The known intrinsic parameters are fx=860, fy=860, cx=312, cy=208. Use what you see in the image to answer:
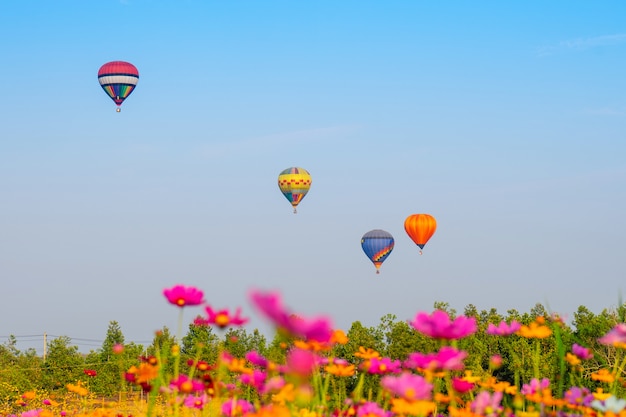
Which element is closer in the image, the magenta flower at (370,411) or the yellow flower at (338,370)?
the magenta flower at (370,411)

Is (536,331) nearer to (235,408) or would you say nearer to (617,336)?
(617,336)

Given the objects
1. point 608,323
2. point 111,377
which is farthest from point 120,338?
point 608,323

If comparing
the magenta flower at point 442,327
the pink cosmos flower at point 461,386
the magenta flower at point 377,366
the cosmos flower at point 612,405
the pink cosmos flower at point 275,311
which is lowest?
the cosmos flower at point 612,405

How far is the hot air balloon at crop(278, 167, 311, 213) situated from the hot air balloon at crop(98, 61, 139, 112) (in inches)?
517

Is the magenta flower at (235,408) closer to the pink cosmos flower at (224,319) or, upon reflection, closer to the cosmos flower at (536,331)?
the pink cosmos flower at (224,319)

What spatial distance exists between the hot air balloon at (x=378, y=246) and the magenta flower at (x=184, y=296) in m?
60.2

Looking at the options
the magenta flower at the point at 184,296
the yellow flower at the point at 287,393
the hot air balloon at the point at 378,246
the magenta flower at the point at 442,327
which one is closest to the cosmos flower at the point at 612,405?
the magenta flower at the point at 442,327

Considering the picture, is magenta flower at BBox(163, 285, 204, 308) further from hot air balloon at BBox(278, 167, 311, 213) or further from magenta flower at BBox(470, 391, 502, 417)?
hot air balloon at BBox(278, 167, 311, 213)

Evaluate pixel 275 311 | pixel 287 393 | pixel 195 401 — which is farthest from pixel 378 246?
pixel 275 311

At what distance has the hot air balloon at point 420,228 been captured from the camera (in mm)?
Result: 61688

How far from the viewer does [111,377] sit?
4881 centimetres

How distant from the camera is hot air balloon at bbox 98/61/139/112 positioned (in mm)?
57250

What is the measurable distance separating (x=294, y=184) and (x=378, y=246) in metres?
7.89

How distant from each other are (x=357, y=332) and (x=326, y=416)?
3873 cm
